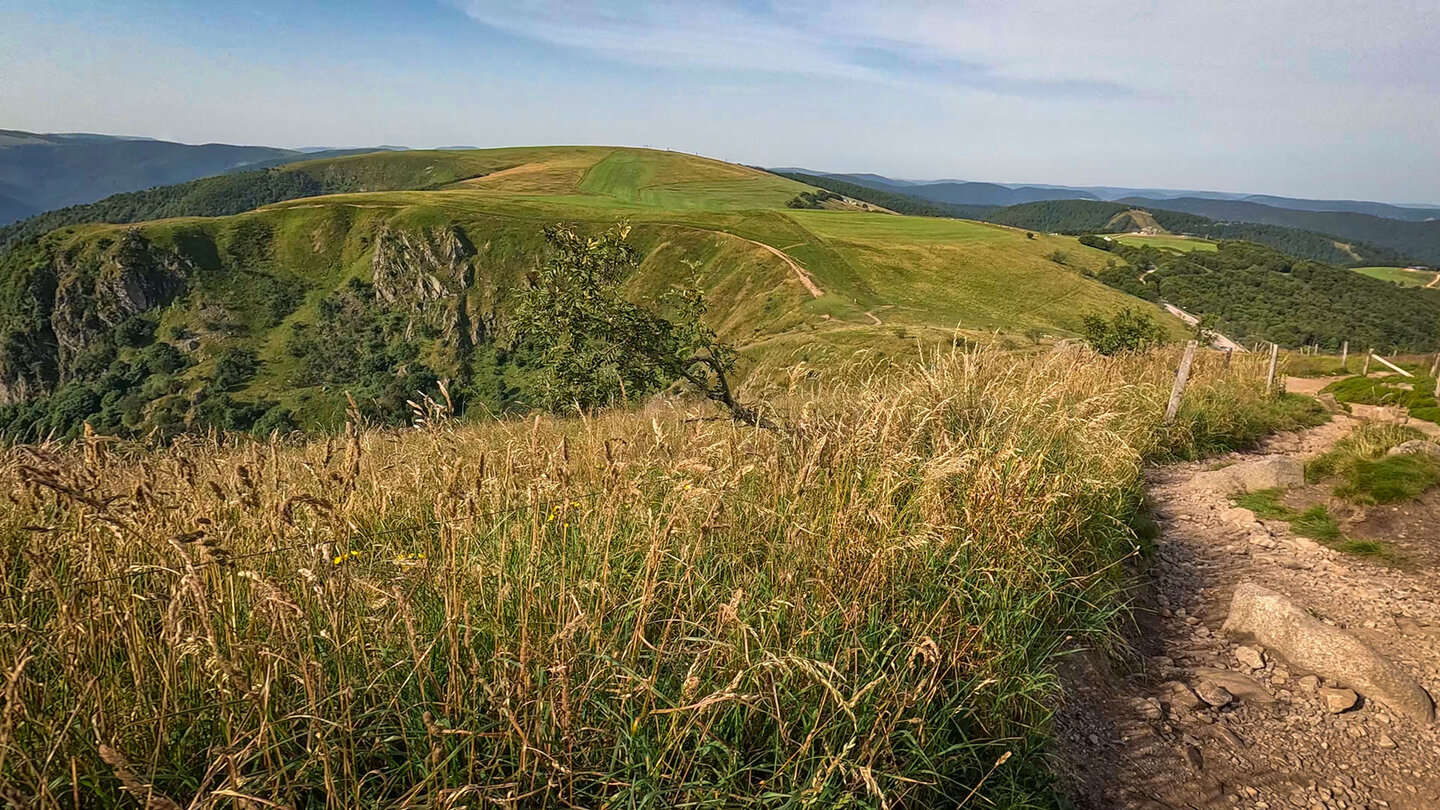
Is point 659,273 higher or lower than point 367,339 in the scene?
higher

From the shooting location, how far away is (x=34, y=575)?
2299 mm

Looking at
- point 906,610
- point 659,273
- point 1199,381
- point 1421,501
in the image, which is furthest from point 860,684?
point 659,273

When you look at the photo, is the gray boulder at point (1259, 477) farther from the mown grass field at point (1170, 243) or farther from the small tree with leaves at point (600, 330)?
the mown grass field at point (1170, 243)

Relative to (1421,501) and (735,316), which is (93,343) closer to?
(735,316)

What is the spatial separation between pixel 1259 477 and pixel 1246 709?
5231mm

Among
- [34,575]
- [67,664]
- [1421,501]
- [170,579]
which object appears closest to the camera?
[67,664]

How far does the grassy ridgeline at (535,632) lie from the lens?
1.87 m

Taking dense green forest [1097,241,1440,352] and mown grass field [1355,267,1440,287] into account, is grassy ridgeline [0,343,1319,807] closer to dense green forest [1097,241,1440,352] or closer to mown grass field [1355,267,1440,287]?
dense green forest [1097,241,1440,352]

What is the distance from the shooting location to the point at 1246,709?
4066mm

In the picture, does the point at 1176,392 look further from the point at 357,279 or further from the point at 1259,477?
the point at 357,279

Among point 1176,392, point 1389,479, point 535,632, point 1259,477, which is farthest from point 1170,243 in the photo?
point 535,632

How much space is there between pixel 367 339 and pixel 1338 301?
515 feet

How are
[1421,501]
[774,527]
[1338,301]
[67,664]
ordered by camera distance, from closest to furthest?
[67,664] < [774,527] < [1421,501] < [1338,301]

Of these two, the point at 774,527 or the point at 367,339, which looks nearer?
the point at 774,527
